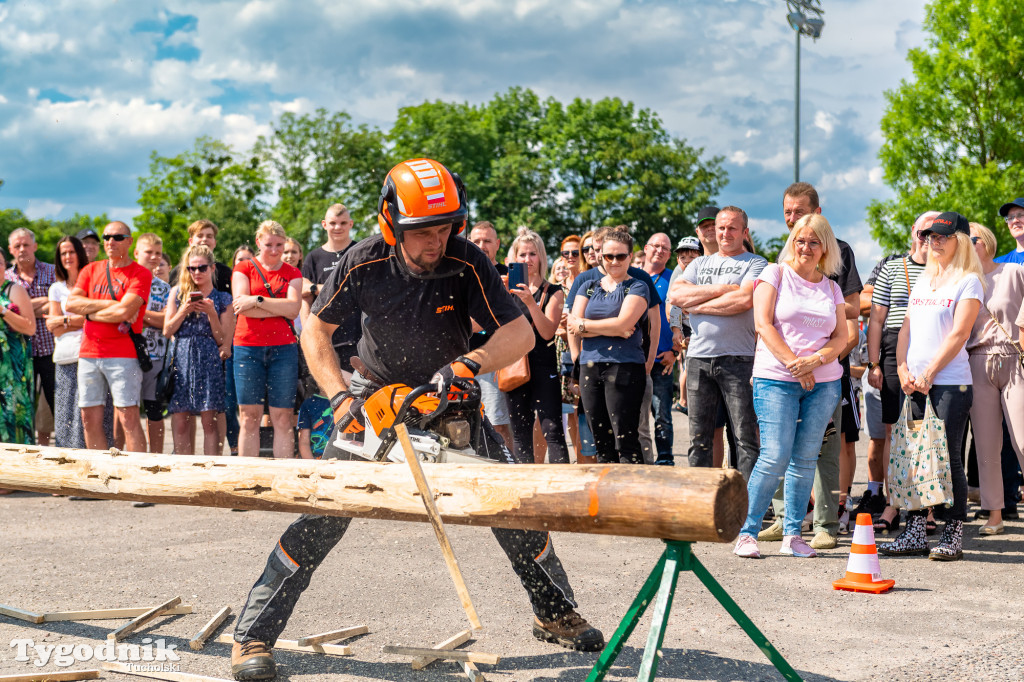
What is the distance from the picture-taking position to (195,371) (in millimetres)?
8094

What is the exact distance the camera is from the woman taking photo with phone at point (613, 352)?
690 cm

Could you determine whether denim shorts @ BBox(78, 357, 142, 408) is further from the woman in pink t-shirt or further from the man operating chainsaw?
the woman in pink t-shirt

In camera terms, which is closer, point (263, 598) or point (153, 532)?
point (263, 598)

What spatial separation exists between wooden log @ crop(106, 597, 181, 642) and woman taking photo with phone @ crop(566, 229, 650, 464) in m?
3.36

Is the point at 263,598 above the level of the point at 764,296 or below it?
below

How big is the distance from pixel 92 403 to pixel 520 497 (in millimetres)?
5937

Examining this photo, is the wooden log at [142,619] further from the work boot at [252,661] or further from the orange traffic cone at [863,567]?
the orange traffic cone at [863,567]

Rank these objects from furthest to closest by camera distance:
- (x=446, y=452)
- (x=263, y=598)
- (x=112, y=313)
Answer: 1. (x=112, y=313)
2. (x=263, y=598)
3. (x=446, y=452)

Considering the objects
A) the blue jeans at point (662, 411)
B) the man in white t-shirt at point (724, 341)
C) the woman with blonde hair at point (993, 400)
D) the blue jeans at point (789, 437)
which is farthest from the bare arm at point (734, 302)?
the blue jeans at point (662, 411)

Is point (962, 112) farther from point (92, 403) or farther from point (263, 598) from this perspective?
point (263, 598)

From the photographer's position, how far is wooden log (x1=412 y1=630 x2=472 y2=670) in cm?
384

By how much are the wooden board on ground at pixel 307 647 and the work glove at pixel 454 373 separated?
1.30 m

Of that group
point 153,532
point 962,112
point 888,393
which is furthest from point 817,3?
point 153,532

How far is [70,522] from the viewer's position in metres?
6.86
